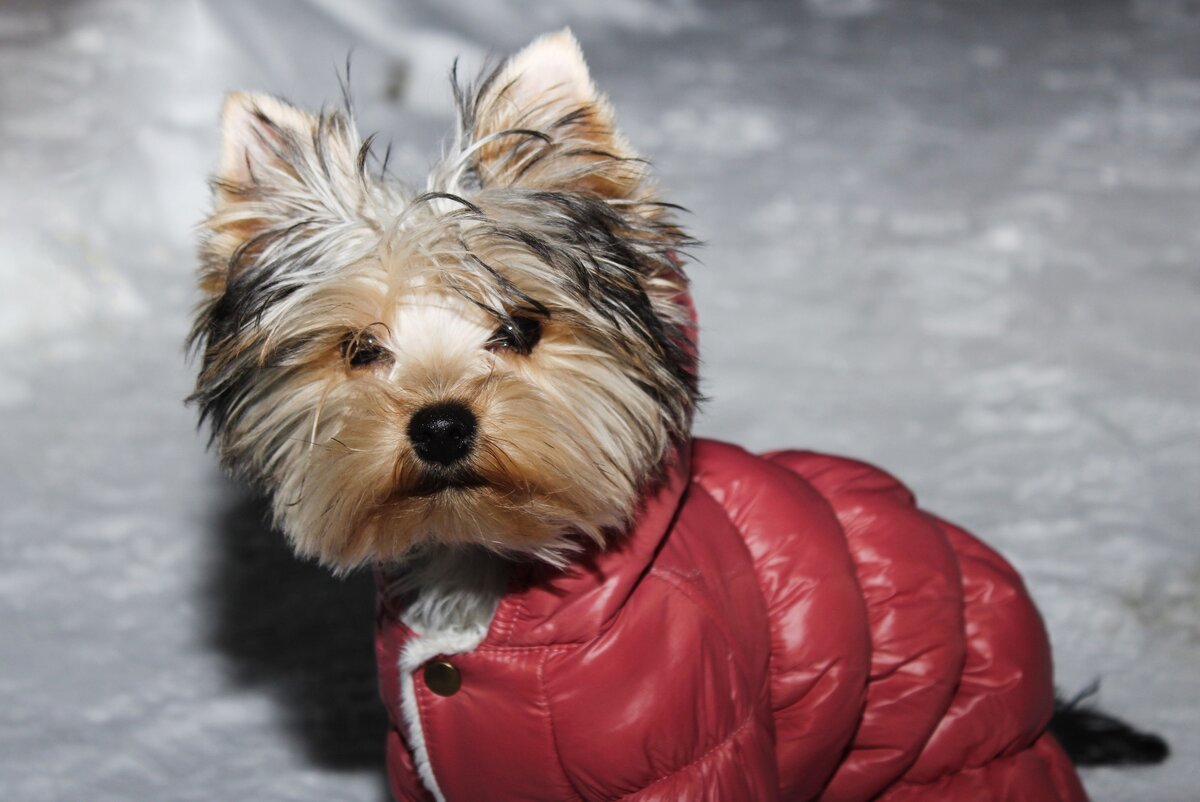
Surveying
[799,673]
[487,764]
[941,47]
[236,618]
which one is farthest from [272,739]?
[941,47]

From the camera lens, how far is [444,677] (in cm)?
212

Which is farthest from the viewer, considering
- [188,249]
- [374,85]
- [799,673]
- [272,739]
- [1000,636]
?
[374,85]

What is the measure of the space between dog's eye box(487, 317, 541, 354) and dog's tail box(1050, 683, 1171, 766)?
1.51 meters

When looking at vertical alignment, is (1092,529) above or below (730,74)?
below

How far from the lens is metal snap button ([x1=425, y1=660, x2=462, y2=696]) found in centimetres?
211

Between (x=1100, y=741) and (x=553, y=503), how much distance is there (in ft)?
4.90

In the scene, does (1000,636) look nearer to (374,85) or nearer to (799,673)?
(799,673)

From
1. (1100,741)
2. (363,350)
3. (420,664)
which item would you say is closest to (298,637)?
(420,664)

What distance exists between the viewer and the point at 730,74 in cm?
664

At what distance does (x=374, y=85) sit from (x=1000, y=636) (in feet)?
14.2

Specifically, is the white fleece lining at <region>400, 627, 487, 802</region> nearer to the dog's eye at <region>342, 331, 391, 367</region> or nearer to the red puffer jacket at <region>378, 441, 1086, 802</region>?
the red puffer jacket at <region>378, 441, 1086, 802</region>

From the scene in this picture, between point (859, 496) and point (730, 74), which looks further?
point (730, 74)

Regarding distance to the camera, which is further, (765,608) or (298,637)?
(298,637)

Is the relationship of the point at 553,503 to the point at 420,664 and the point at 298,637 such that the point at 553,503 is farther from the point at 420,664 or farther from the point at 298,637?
the point at 298,637
